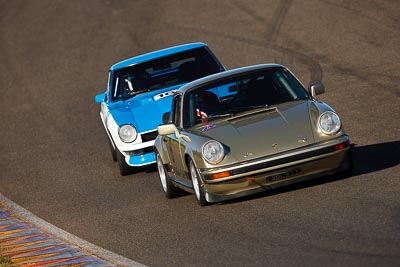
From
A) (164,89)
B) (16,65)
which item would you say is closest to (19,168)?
(164,89)

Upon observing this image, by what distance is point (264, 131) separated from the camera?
9766mm

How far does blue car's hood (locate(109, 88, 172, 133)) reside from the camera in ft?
42.7

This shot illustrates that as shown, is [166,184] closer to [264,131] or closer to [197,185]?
[197,185]

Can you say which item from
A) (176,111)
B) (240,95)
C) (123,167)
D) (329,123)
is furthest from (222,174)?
(123,167)

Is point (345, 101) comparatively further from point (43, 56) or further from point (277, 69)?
point (43, 56)

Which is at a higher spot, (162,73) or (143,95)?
(162,73)

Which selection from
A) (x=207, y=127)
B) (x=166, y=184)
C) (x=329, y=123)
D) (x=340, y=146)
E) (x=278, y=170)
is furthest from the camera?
(x=166, y=184)

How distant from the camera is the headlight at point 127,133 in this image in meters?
12.9

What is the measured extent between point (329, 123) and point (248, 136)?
0.77 meters

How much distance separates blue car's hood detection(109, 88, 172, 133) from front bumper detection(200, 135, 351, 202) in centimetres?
342

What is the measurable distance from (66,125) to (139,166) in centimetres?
565

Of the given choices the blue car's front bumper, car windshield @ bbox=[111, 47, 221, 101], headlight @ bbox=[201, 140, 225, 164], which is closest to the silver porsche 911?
headlight @ bbox=[201, 140, 225, 164]

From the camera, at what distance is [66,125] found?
18.3 meters

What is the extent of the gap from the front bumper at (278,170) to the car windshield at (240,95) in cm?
102
